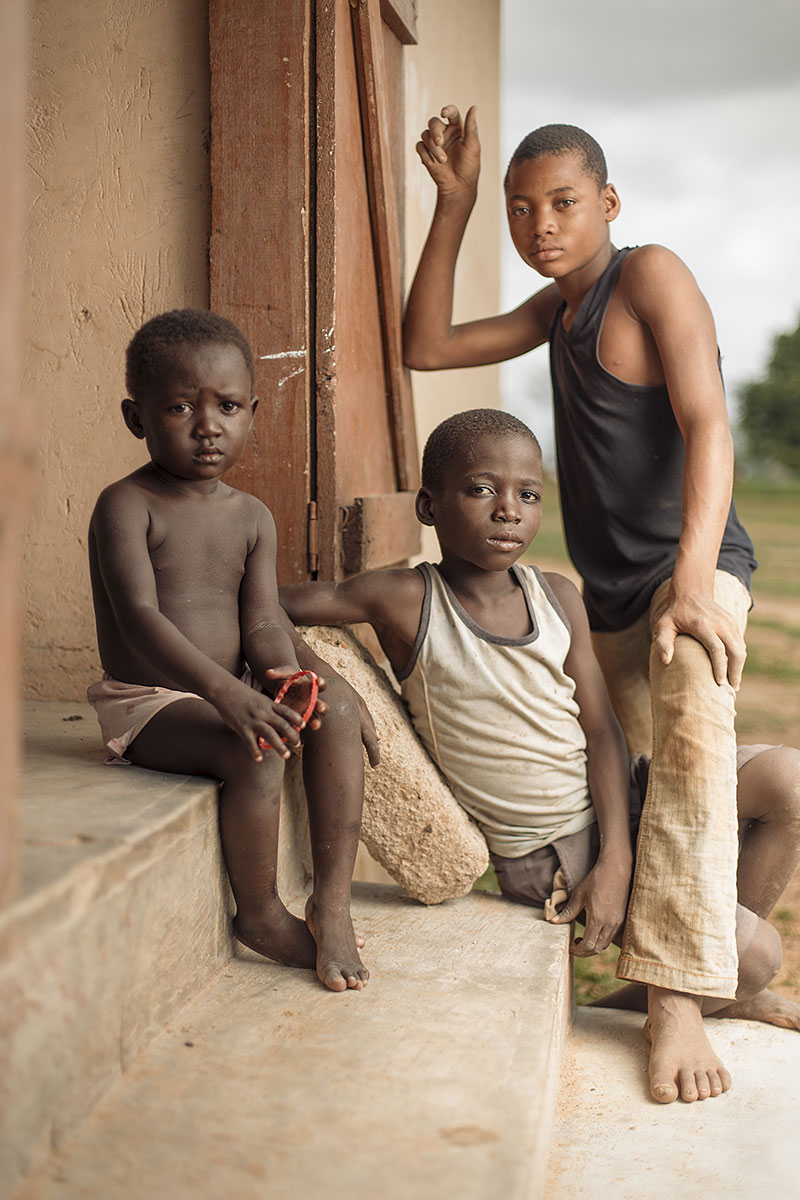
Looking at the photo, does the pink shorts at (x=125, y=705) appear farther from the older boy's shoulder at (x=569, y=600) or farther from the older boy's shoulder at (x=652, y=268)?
the older boy's shoulder at (x=652, y=268)

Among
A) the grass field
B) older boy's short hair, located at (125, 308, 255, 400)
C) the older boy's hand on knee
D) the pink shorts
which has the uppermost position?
older boy's short hair, located at (125, 308, 255, 400)

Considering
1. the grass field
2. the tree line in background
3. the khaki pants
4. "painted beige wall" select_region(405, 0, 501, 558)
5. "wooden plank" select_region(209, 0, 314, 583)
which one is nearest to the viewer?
the khaki pants

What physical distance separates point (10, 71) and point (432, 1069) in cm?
151

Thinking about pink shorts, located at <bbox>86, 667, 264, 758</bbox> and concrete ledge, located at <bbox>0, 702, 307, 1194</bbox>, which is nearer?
concrete ledge, located at <bbox>0, 702, 307, 1194</bbox>

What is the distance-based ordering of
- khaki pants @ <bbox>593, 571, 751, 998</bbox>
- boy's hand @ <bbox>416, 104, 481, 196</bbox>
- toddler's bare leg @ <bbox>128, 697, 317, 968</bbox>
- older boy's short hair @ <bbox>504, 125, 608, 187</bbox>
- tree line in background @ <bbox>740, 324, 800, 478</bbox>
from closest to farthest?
toddler's bare leg @ <bbox>128, 697, 317, 968</bbox>, khaki pants @ <bbox>593, 571, 751, 998</bbox>, older boy's short hair @ <bbox>504, 125, 608, 187</bbox>, boy's hand @ <bbox>416, 104, 481, 196</bbox>, tree line in background @ <bbox>740, 324, 800, 478</bbox>

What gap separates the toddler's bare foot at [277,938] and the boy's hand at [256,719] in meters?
0.40

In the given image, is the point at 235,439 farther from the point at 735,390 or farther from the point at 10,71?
the point at 735,390

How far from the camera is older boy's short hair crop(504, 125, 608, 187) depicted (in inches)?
108

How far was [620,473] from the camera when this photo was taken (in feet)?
9.46

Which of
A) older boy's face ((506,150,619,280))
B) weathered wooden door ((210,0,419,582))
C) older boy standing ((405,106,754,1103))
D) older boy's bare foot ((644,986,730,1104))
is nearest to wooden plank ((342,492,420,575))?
weathered wooden door ((210,0,419,582))

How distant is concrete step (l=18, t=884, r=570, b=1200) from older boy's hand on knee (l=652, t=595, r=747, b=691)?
696 mm

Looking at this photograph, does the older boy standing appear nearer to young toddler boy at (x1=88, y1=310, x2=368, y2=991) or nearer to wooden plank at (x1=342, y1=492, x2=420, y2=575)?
wooden plank at (x1=342, y1=492, x2=420, y2=575)

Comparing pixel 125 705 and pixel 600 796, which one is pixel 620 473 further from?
pixel 125 705

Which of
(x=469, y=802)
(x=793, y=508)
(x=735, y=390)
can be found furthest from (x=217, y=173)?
(x=735, y=390)
